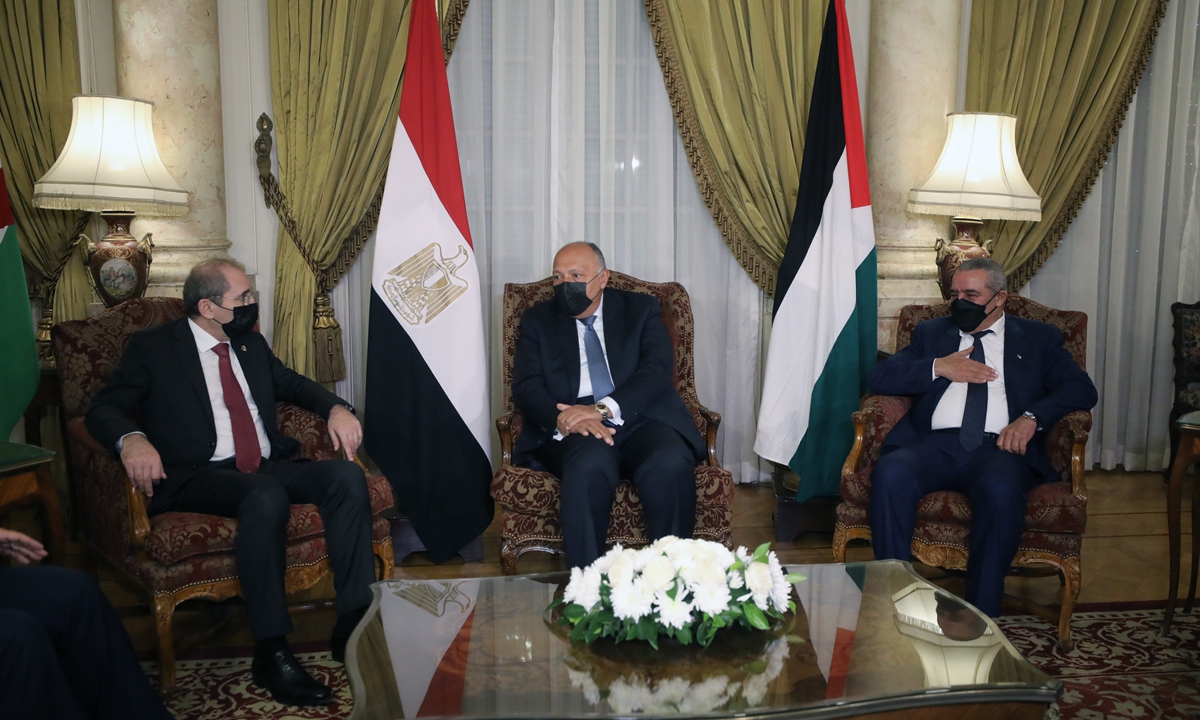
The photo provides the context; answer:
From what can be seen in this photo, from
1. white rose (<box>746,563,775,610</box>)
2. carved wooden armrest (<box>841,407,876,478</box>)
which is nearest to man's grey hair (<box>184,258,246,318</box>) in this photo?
white rose (<box>746,563,775,610</box>)

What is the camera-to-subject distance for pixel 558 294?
3.60 meters

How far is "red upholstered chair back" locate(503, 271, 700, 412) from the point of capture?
12.4 ft

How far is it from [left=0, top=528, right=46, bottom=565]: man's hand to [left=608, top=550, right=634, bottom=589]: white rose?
1371 mm

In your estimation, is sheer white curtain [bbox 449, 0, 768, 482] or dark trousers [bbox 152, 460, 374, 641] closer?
dark trousers [bbox 152, 460, 374, 641]

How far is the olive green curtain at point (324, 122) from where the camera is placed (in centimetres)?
433

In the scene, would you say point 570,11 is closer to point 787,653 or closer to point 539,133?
point 539,133

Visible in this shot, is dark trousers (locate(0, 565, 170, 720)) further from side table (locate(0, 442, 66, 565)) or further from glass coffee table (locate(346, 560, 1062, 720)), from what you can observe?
glass coffee table (locate(346, 560, 1062, 720))

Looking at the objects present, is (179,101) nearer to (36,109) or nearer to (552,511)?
(36,109)

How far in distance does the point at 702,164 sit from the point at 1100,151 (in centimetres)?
216

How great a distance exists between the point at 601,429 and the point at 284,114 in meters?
2.24

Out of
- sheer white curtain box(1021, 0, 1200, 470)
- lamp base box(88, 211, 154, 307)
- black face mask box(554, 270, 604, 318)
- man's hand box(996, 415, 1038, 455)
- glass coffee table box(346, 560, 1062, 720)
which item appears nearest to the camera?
glass coffee table box(346, 560, 1062, 720)

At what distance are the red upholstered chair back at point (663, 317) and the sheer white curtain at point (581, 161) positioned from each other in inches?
33.1

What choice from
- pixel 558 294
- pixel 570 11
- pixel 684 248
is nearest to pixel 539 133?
pixel 570 11

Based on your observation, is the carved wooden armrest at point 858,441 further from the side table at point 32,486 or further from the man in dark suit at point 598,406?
the side table at point 32,486
